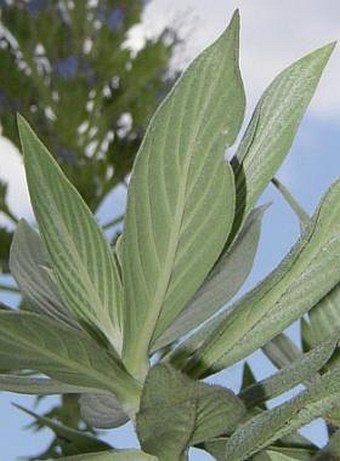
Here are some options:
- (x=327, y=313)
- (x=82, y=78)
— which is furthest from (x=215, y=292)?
(x=82, y=78)

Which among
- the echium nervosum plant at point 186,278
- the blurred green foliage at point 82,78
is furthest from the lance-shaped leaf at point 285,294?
the blurred green foliage at point 82,78

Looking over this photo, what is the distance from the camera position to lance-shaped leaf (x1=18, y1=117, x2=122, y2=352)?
0.22m

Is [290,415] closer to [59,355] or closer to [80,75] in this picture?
[59,355]

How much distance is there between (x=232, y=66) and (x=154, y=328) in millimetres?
63

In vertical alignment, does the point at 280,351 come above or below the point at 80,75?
below

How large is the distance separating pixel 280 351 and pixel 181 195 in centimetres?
13

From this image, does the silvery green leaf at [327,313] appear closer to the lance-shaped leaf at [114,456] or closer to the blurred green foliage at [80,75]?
the lance-shaped leaf at [114,456]

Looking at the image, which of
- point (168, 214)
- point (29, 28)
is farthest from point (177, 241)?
point (29, 28)

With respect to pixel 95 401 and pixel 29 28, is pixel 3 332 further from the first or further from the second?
pixel 29 28

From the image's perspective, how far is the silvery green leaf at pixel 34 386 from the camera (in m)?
0.23

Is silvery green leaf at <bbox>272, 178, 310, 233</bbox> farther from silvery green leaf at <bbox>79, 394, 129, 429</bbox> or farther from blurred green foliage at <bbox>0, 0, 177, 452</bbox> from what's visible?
blurred green foliage at <bbox>0, 0, 177, 452</bbox>

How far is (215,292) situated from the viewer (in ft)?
0.87

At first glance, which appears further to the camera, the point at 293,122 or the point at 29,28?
the point at 29,28

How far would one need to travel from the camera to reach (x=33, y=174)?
0.71 feet
